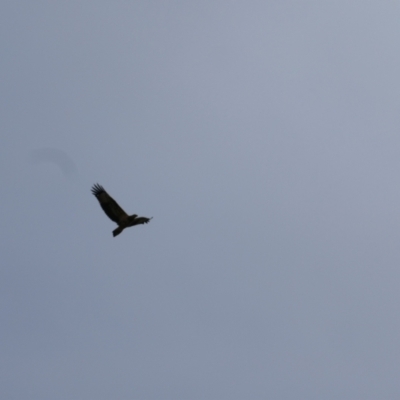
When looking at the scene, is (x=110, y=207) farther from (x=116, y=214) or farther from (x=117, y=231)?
(x=117, y=231)

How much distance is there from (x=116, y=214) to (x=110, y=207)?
59cm

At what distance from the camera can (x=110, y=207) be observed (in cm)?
2520

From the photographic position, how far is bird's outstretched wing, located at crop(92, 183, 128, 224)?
986 inches

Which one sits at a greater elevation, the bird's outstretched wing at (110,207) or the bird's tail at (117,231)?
the bird's outstretched wing at (110,207)

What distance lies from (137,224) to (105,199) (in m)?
2.65

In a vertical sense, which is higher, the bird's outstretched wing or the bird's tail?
the bird's outstretched wing

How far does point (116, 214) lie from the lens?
82.7ft

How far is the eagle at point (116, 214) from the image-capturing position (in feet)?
81.8

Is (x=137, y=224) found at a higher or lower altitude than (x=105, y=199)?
lower

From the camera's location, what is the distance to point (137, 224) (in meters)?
25.1

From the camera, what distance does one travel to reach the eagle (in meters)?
24.9

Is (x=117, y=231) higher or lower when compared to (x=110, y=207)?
lower

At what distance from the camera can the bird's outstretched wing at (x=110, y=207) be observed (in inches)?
986

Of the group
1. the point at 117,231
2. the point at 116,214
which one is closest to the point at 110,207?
the point at 116,214
